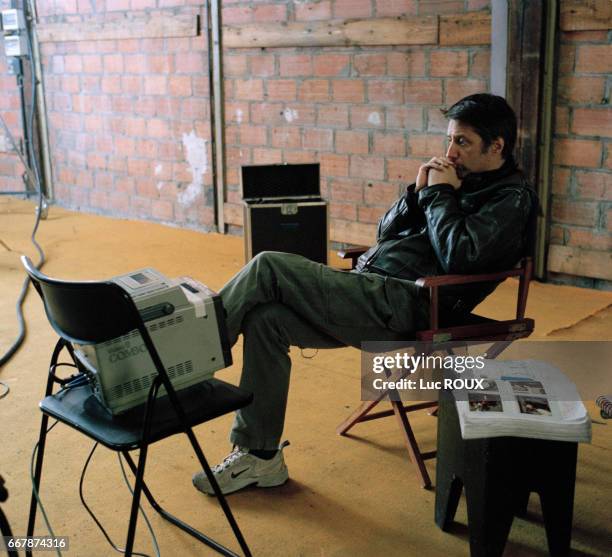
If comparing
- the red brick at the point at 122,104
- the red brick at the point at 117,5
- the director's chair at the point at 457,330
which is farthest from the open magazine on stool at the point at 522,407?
the red brick at the point at 117,5

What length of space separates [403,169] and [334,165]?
55 centimetres

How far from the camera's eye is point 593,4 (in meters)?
4.06

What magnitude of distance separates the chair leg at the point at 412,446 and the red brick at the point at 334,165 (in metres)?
2.94

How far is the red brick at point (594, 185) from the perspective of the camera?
425 centimetres

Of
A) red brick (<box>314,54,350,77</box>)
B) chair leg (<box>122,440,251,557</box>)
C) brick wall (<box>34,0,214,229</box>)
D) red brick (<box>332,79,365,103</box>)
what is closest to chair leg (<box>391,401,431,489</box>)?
chair leg (<box>122,440,251,557</box>)

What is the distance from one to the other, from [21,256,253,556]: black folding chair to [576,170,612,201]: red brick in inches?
116

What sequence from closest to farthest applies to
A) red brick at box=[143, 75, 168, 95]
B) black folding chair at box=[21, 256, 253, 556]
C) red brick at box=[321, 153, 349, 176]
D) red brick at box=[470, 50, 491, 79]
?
black folding chair at box=[21, 256, 253, 556], red brick at box=[470, 50, 491, 79], red brick at box=[321, 153, 349, 176], red brick at box=[143, 75, 168, 95]

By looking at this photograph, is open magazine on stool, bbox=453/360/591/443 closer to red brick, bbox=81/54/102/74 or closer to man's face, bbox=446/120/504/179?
man's face, bbox=446/120/504/179

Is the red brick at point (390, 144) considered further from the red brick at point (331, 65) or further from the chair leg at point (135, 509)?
the chair leg at point (135, 509)

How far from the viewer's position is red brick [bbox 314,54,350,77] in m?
5.13

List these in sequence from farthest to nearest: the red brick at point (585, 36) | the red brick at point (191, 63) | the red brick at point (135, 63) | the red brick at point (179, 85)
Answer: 1. the red brick at point (135, 63)
2. the red brick at point (179, 85)
3. the red brick at point (191, 63)
4. the red brick at point (585, 36)

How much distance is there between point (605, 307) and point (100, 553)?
295 centimetres

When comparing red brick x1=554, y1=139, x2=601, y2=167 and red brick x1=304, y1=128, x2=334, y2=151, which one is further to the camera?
red brick x1=304, y1=128, x2=334, y2=151

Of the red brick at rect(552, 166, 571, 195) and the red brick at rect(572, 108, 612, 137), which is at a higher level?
the red brick at rect(572, 108, 612, 137)
